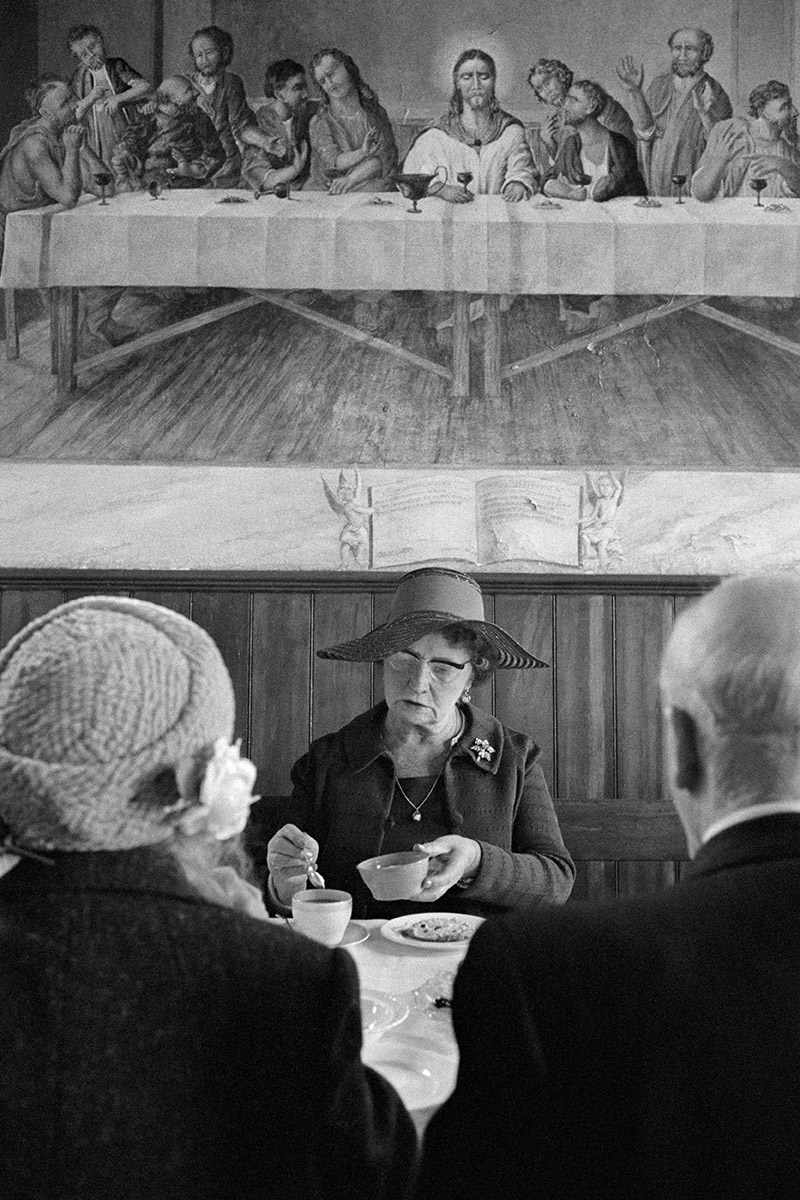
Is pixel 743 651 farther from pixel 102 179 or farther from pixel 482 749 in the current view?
pixel 102 179

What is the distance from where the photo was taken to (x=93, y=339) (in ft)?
12.9

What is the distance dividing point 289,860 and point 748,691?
5.00ft

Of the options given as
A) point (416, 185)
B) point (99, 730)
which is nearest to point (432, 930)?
point (99, 730)

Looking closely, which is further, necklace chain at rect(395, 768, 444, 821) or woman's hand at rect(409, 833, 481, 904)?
necklace chain at rect(395, 768, 444, 821)

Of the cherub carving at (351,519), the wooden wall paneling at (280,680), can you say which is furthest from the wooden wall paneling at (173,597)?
the cherub carving at (351,519)

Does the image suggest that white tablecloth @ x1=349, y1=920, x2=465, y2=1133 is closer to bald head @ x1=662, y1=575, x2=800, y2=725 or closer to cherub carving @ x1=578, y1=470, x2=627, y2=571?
bald head @ x1=662, y1=575, x2=800, y2=725

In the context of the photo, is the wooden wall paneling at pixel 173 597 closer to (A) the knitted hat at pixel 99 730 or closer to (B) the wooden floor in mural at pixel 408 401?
(B) the wooden floor in mural at pixel 408 401

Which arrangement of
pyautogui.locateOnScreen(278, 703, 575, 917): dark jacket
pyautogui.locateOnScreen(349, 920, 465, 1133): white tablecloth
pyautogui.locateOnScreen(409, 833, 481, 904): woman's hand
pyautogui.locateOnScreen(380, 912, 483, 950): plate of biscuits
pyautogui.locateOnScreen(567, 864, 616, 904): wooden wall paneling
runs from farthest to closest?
pyautogui.locateOnScreen(567, 864, 616, 904): wooden wall paneling < pyautogui.locateOnScreen(278, 703, 575, 917): dark jacket < pyautogui.locateOnScreen(409, 833, 481, 904): woman's hand < pyautogui.locateOnScreen(380, 912, 483, 950): plate of biscuits < pyautogui.locateOnScreen(349, 920, 465, 1133): white tablecloth

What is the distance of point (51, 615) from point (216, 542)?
8.62 feet

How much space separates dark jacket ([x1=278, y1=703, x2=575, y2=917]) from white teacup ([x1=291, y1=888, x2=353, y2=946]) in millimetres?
559

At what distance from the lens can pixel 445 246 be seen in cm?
389

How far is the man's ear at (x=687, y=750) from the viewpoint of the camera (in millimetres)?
1150

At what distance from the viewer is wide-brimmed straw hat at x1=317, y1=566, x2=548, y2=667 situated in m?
2.86

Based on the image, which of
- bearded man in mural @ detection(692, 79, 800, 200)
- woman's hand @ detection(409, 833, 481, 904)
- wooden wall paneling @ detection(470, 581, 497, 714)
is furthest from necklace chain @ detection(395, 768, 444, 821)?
bearded man in mural @ detection(692, 79, 800, 200)
